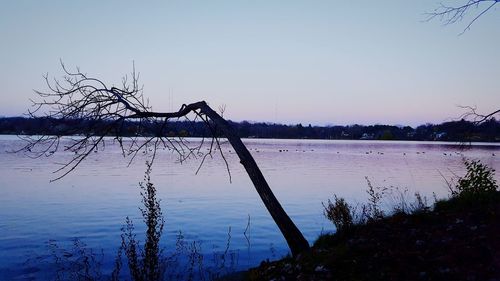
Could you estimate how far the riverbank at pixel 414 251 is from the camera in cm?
678

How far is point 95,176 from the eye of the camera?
114 ft

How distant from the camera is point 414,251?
764 cm

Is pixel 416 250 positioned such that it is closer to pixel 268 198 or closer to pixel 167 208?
pixel 268 198

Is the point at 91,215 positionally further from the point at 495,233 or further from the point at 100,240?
the point at 495,233

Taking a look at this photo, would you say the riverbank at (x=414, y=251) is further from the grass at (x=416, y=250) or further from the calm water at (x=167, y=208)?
the calm water at (x=167, y=208)

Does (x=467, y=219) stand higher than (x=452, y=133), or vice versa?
(x=452, y=133)

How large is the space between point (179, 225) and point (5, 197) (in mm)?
11757

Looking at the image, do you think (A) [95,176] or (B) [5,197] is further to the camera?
(A) [95,176]

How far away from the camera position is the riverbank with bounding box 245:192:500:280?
22.2 ft

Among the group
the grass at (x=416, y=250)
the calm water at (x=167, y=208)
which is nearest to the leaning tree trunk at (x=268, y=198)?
the grass at (x=416, y=250)

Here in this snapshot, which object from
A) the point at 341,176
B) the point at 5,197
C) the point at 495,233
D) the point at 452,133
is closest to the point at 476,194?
the point at 452,133

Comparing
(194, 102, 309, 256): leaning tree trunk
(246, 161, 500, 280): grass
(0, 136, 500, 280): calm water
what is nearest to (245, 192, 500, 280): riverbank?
(246, 161, 500, 280): grass

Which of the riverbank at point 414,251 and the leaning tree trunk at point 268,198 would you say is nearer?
the riverbank at point 414,251

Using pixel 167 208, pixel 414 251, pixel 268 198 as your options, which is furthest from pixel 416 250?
pixel 167 208
